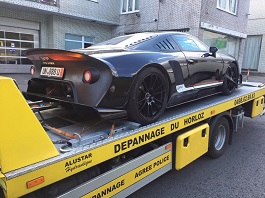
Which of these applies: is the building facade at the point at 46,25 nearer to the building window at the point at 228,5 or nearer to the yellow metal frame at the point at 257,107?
the building window at the point at 228,5

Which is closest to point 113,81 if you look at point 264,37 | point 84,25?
point 84,25

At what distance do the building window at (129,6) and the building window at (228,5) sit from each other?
523 centimetres

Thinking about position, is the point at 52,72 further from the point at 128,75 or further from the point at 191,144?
the point at 191,144

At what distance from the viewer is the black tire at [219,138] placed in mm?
3905

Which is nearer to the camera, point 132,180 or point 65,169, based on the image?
point 65,169

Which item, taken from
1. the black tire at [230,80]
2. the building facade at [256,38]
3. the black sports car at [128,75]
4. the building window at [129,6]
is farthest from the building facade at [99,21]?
the black sports car at [128,75]

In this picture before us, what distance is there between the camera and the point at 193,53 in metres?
3.84

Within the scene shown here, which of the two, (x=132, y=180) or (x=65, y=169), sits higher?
(x=65, y=169)

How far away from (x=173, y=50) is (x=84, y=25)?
12.9m

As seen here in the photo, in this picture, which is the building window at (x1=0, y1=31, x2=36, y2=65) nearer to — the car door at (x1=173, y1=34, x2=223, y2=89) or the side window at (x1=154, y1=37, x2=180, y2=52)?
the car door at (x1=173, y1=34, x2=223, y2=89)

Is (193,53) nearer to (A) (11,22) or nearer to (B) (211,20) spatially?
(B) (211,20)

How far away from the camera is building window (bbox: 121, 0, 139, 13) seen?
624 inches

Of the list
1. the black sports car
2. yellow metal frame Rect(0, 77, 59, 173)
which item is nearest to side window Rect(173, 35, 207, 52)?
the black sports car

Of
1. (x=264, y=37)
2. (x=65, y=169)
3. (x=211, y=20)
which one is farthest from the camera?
(x=264, y=37)
